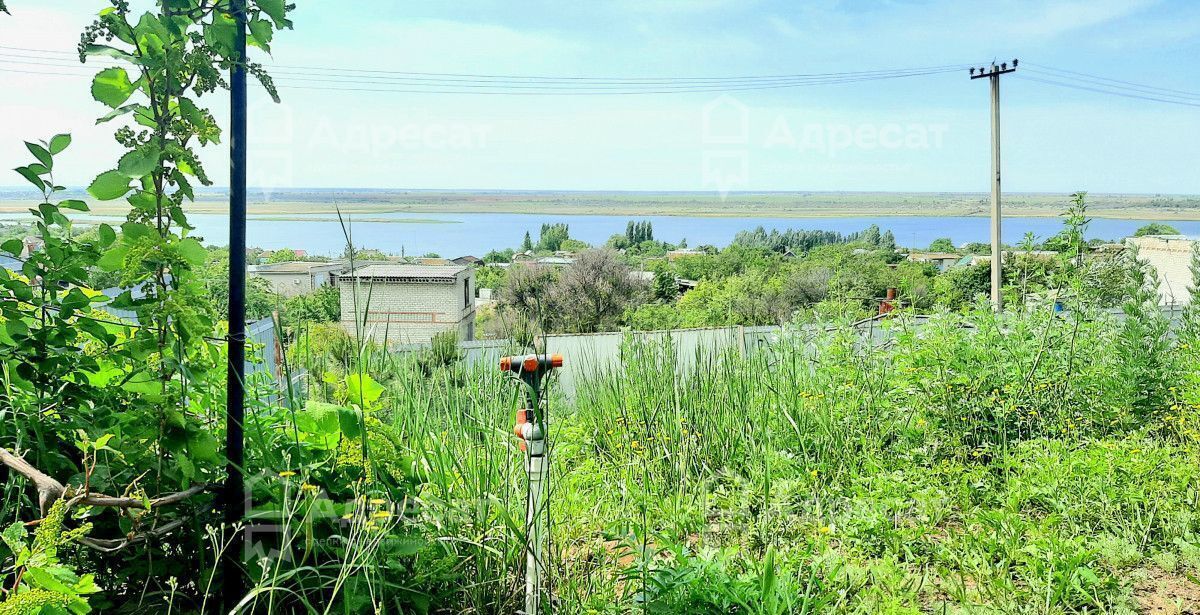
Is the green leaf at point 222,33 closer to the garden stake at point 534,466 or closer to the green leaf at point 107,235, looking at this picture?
the green leaf at point 107,235

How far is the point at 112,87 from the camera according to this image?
46.7 inches

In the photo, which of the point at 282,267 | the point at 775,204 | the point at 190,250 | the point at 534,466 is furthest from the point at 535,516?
the point at 775,204

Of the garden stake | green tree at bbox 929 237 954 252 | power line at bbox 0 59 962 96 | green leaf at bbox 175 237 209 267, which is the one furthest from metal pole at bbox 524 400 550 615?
power line at bbox 0 59 962 96

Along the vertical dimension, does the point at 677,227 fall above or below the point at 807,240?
above

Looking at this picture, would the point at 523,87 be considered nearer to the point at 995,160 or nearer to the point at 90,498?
the point at 995,160

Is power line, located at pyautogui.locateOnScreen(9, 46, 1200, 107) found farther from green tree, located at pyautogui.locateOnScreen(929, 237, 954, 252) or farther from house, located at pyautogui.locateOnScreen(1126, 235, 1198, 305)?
house, located at pyautogui.locateOnScreen(1126, 235, 1198, 305)

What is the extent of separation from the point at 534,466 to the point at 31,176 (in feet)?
3.72

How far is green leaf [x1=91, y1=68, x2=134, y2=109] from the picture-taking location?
1173 mm

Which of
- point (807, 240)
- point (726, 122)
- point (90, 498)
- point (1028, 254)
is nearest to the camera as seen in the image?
point (90, 498)

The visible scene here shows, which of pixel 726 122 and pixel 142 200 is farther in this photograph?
pixel 726 122

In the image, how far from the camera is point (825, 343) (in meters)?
3.77

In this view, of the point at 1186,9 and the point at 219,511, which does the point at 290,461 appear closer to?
the point at 219,511

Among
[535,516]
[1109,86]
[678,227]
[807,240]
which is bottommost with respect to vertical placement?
[535,516]

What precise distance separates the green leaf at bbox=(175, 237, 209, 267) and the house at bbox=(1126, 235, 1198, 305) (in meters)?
4.19
